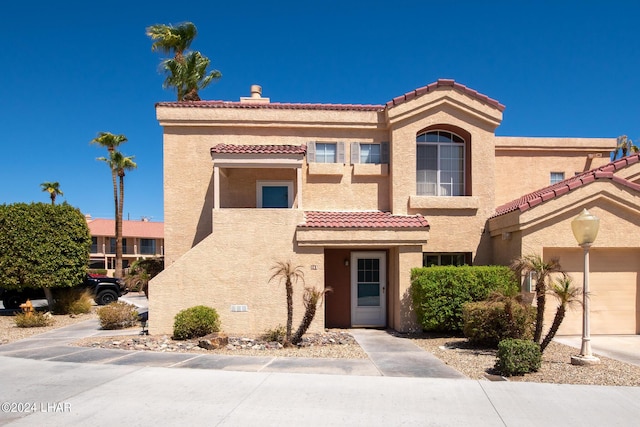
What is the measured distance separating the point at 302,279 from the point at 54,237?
403 inches

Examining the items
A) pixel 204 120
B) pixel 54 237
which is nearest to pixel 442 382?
pixel 204 120

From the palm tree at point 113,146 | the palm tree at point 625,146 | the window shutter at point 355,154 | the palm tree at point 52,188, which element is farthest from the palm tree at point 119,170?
the palm tree at point 625,146

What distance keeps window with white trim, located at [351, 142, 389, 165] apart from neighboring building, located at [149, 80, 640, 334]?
0.03 meters

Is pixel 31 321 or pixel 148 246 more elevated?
pixel 148 246

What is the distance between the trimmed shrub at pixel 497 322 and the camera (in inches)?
412

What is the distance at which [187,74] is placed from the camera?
21.4m

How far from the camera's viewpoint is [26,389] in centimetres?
745

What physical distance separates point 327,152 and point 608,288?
9.36 m

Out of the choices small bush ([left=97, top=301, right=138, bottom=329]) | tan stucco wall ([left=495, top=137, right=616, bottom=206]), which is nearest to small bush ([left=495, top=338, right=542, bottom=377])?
tan stucco wall ([left=495, top=137, right=616, bottom=206])

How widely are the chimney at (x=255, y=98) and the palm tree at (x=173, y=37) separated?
621 cm

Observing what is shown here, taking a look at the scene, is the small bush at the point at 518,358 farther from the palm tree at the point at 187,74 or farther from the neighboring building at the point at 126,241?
the neighboring building at the point at 126,241

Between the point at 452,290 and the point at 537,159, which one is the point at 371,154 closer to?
the point at 452,290

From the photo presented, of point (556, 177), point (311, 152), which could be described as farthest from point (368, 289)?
point (556, 177)

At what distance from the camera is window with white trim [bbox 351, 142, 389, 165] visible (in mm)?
15164
